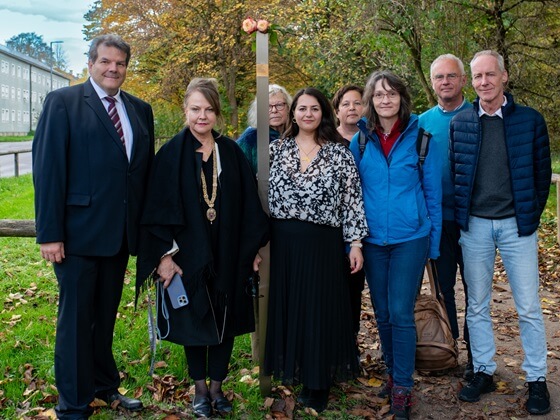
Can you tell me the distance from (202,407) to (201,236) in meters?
1.17

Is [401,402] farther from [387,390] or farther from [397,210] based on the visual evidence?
[397,210]

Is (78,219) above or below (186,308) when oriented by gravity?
above

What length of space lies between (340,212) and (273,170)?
53 centimetres

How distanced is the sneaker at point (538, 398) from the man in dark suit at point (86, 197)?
2909 millimetres

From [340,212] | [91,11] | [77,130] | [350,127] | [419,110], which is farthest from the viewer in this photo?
[91,11]

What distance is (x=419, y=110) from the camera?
694 inches

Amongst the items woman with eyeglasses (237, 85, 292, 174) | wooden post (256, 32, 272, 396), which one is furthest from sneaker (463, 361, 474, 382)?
woman with eyeglasses (237, 85, 292, 174)

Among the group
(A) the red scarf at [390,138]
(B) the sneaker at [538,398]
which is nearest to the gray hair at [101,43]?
(A) the red scarf at [390,138]

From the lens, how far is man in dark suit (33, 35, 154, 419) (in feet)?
12.2

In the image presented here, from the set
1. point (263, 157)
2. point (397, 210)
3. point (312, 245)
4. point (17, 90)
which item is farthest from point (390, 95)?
point (17, 90)

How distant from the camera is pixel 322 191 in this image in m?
3.93

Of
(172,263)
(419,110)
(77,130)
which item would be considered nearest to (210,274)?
(172,263)

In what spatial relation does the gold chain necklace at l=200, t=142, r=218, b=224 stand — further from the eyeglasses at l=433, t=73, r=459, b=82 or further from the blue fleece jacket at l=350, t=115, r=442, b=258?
the eyeglasses at l=433, t=73, r=459, b=82

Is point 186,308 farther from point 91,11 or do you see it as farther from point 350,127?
point 91,11
